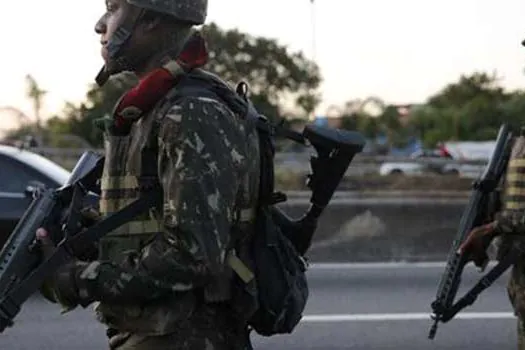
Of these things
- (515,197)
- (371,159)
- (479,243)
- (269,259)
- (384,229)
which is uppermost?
(269,259)

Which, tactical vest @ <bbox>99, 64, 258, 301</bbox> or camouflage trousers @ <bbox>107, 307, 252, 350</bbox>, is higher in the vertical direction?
tactical vest @ <bbox>99, 64, 258, 301</bbox>

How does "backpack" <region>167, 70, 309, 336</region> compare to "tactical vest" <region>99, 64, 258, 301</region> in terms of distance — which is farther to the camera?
"backpack" <region>167, 70, 309, 336</region>

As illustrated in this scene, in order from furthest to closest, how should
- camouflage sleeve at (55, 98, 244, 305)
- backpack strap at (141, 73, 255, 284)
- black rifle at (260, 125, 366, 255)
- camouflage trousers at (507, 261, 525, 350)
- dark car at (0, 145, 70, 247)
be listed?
dark car at (0, 145, 70, 247) < camouflage trousers at (507, 261, 525, 350) < black rifle at (260, 125, 366, 255) < backpack strap at (141, 73, 255, 284) < camouflage sleeve at (55, 98, 244, 305)

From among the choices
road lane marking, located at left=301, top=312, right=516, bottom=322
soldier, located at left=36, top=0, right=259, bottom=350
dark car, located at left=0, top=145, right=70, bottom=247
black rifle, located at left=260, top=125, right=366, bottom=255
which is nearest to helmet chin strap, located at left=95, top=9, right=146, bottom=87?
soldier, located at left=36, top=0, right=259, bottom=350

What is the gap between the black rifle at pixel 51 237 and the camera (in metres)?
2.76

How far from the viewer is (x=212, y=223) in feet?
8.69

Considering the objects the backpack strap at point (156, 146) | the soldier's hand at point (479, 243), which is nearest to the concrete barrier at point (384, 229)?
the soldier's hand at point (479, 243)

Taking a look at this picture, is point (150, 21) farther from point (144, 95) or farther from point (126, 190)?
point (126, 190)

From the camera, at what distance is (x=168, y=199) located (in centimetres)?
267

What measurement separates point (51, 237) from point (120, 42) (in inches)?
18.7

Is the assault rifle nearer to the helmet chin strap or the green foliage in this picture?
the helmet chin strap

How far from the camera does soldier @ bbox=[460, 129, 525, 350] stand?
491cm

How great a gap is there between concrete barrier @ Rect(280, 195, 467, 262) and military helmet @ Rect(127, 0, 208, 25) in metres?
9.13

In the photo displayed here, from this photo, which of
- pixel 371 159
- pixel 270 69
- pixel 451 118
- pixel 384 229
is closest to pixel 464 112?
pixel 451 118
